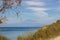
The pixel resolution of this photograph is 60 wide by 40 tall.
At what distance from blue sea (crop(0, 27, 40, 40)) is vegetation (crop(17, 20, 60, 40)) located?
0.05 metres

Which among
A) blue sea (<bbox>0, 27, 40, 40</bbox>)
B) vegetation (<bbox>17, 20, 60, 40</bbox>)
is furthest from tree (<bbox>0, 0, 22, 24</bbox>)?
vegetation (<bbox>17, 20, 60, 40</bbox>)

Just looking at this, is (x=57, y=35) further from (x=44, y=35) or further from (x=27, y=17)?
(x=27, y=17)

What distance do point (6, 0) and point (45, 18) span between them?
42cm

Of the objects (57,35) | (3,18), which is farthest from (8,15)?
(57,35)

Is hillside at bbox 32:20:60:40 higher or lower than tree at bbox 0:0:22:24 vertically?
lower

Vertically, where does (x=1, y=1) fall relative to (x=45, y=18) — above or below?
above

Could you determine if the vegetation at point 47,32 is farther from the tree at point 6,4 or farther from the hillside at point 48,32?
the tree at point 6,4

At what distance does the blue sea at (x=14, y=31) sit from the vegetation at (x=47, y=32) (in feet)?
0.17

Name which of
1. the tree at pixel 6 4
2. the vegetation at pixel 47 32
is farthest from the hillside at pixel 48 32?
the tree at pixel 6 4

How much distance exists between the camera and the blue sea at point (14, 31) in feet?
4.22

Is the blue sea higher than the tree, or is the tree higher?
the tree

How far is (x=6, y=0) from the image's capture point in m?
1.31

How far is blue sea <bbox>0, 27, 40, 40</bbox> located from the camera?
1.29 metres

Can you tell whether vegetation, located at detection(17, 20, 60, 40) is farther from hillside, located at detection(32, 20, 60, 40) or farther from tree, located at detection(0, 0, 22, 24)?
tree, located at detection(0, 0, 22, 24)
